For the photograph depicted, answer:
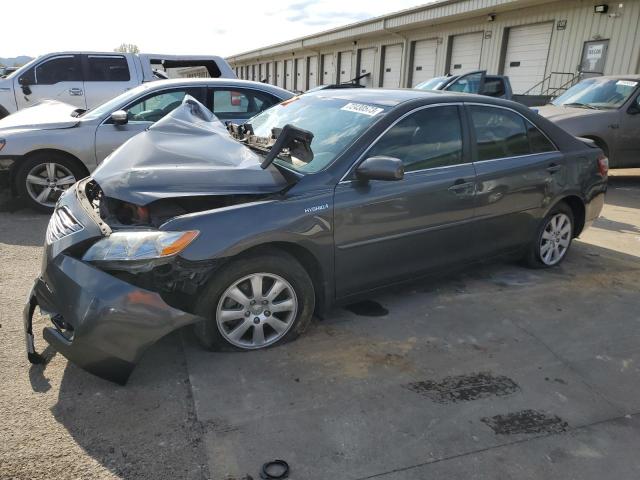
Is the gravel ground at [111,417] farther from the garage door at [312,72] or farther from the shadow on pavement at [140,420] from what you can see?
the garage door at [312,72]

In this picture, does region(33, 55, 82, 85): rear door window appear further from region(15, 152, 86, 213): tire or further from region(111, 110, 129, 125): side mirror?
region(111, 110, 129, 125): side mirror

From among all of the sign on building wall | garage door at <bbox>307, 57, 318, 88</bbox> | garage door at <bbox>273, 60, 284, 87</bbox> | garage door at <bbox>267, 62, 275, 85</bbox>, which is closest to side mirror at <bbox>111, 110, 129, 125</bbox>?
the sign on building wall

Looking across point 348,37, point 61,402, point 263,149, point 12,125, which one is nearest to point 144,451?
point 61,402

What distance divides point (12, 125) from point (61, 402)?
184 inches

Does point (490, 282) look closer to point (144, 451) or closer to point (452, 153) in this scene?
point (452, 153)

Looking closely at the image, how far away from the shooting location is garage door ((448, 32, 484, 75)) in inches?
727

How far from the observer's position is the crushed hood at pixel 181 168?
2979 mm

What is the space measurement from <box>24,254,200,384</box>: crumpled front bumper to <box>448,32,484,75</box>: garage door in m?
18.2

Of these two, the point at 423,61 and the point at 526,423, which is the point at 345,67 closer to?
the point at 423,61

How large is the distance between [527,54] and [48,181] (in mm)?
15428

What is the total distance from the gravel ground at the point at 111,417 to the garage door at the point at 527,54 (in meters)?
15.5

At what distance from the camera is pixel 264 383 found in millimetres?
2877

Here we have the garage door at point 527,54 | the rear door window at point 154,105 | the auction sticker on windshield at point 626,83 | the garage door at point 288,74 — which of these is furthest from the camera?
the garage door at point 288,74

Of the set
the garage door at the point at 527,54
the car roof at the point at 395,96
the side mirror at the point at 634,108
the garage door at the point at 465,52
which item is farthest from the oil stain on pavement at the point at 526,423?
the garage door at the point at 465,52
